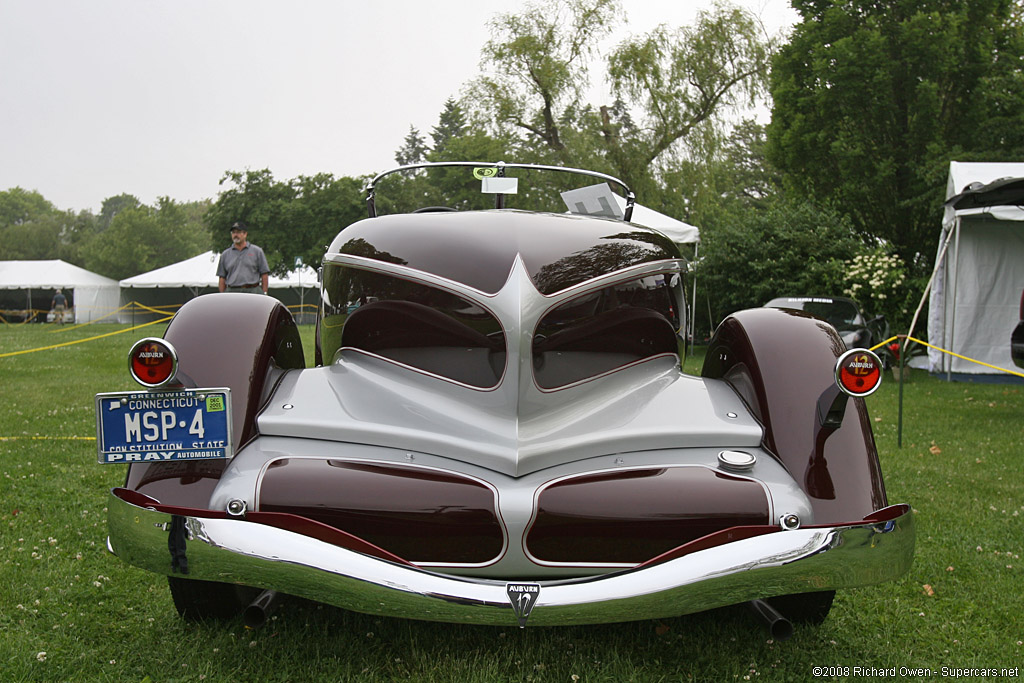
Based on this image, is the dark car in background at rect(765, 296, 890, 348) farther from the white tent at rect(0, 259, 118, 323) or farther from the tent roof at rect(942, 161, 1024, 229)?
the white tent at rect(0, 259, 118, 323)

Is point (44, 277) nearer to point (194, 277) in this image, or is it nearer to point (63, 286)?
point (63, 286)

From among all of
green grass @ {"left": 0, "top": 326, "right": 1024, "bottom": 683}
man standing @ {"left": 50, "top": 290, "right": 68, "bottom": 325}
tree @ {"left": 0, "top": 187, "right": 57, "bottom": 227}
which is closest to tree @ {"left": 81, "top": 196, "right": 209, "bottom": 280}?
man standing @ {"left": 50, "top": 290, "right": 68, "bottom": 325}

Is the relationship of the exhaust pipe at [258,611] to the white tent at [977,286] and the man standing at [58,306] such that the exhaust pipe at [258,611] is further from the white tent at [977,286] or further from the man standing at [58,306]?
the man standing at [58,306]

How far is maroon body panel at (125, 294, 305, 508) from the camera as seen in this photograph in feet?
6.95

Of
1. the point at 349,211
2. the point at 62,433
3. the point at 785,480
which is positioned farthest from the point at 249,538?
the point at 349,211

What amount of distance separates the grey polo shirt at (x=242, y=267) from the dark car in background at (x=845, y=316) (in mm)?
7495

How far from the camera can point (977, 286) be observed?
1074 cm

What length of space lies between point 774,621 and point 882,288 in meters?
11.6

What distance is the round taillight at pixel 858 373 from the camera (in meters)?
2.19

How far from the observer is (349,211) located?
119 ft

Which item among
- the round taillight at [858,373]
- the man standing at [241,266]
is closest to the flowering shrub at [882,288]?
the man standing at [241,266]

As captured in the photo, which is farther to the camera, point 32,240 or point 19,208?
point 19,208

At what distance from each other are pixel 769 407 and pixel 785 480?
1.01ft

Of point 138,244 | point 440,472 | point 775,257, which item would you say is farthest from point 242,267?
point 138,244
